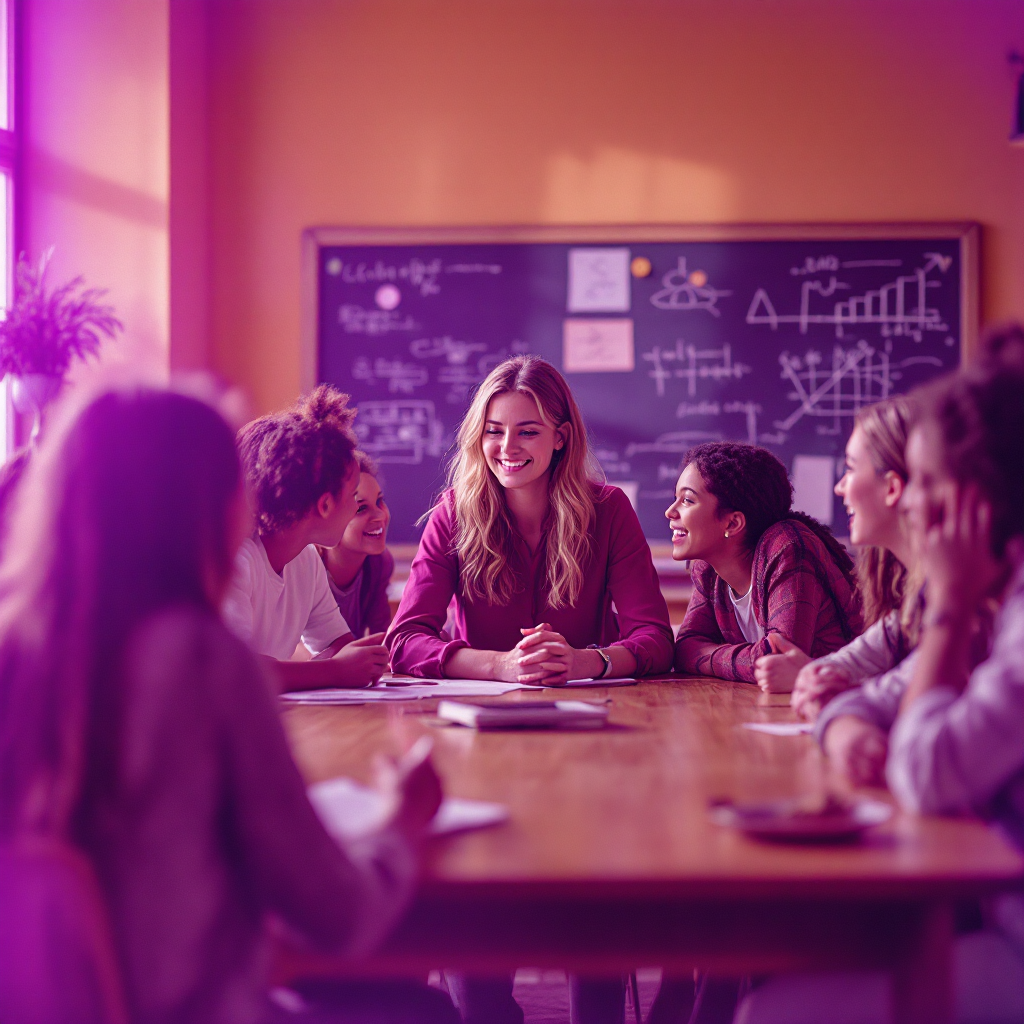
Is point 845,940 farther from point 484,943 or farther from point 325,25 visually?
point 325,25

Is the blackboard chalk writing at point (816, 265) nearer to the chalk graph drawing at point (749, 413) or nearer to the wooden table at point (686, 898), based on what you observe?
the chalk graph drawing at point (749, 413)

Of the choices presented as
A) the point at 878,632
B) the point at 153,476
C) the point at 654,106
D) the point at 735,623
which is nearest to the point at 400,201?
the point at 654,106

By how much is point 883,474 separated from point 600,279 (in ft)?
8.56

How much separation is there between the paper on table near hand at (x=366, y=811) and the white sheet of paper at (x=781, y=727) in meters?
0.62

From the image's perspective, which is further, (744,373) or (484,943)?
(744,373)

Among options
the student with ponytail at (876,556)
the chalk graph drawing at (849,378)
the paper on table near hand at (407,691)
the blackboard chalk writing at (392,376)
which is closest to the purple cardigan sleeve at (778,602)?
the student with ponytail at (876,556)

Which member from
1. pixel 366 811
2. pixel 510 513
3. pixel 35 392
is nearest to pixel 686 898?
pixel 366 811

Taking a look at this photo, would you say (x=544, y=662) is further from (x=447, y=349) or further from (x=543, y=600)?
(x=447, y=349)

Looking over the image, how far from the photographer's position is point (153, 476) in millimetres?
918

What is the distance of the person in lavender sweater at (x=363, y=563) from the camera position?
2895 millimetres

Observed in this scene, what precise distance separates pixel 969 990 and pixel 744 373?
131 inches

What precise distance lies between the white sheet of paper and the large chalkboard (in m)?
2.49

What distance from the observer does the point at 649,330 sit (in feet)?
13.9

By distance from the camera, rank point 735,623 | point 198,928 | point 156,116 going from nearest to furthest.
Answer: point 198,928, point 735,623, point 156,116
